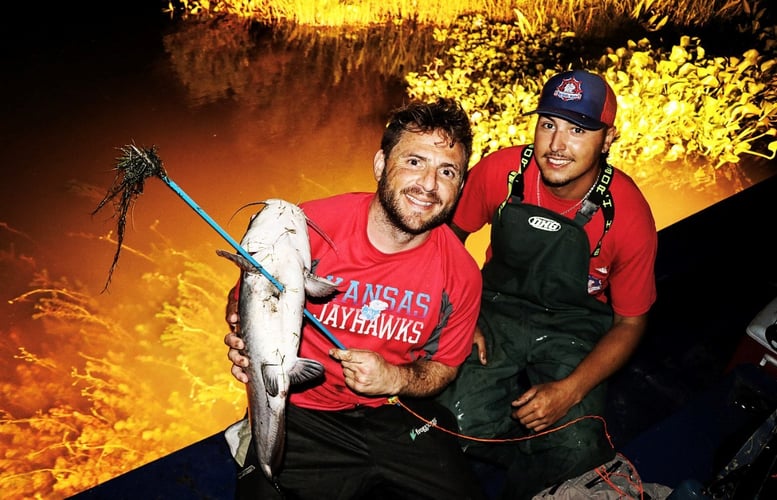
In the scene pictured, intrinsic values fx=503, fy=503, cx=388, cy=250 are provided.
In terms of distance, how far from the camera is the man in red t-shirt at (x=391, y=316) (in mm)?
2445

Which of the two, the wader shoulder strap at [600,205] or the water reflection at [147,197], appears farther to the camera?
the water reflection at [147,197]

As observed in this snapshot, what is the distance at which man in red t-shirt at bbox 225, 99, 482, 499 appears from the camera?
96.3 inches

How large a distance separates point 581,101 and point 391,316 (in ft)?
5.54

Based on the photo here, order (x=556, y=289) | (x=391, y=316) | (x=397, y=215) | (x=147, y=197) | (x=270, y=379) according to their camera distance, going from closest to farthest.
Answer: (x=270, y=379), (x=397, y=215), (x=391, y=316), (x=556, y=289), (x=147, y=197)

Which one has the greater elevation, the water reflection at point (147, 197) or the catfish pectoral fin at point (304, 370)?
the catfish pectoral fin at point (304, 370)

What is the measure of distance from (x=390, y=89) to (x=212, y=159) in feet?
11.3

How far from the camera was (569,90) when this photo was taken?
2.99 meters

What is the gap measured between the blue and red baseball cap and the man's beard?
1.08 meters

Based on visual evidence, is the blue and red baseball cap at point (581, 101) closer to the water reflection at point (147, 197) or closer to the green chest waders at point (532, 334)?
the green chest waders at point (532, 334)

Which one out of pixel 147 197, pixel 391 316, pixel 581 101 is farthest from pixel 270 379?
pixel 147 197

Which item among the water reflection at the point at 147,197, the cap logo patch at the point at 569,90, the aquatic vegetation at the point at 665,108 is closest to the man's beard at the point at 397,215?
the cap logo patch at the point at 569,90

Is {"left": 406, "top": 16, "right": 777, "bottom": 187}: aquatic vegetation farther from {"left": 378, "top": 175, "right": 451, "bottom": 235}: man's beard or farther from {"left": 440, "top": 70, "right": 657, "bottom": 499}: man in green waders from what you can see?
{"left": 378, "top": 175, "right": 451, "bottom": 235}: man's beard

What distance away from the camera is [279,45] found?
9.75 meters

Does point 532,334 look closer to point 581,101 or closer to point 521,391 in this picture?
point 521,391
